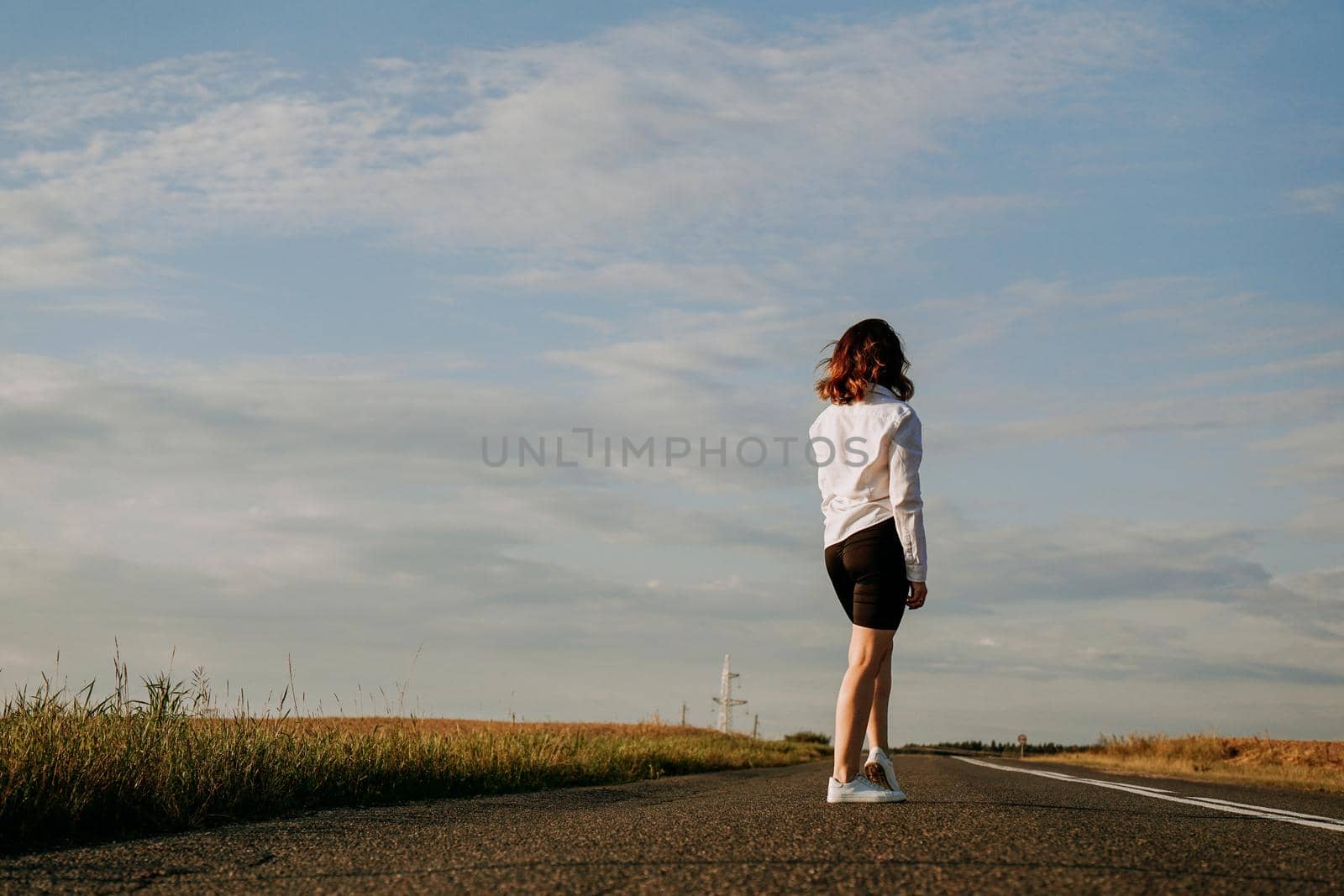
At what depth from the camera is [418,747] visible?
33.8ft

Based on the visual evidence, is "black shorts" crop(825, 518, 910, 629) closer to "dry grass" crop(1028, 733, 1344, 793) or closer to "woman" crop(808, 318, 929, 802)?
"woman" crop(808, 318, 929, 802)

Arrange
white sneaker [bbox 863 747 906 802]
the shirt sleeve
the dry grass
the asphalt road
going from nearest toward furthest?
the asphalt road → the shirt sleeve → white sneaker [bbox 863 747 906 802] → the dry grass

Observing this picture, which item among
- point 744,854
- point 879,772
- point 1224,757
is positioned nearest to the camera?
point 744,854

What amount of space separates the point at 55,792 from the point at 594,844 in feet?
11.2

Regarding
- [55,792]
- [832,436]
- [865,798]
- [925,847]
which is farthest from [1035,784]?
[55,792]

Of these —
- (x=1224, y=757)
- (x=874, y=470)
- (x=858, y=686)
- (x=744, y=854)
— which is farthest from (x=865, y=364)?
(x=1224, y=757)

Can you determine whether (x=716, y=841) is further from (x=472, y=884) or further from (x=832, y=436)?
(x=832, y=436)

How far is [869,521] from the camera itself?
5.52m

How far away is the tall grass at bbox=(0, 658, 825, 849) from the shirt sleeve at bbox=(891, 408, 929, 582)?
164 inches

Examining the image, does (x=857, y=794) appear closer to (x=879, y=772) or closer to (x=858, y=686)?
(x=879, y=772)

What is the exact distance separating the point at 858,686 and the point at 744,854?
1873mm

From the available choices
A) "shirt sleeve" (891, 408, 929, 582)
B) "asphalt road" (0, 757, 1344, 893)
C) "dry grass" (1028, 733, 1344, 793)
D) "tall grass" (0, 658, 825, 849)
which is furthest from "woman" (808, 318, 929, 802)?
"dry grass" (1028, 733, 1344, 793)

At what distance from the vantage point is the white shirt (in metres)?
5.42

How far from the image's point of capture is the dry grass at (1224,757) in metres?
24.2
